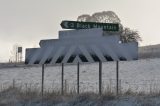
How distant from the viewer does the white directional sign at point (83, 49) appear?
1032 inches

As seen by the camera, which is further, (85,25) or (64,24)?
(85,25)

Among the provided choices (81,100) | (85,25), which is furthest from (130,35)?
(81,100)

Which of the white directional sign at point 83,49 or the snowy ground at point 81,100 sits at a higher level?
the white directional sign at point 83,49

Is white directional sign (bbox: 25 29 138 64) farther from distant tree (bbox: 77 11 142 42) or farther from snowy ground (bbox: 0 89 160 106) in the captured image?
distant tree (bbox: 77 11 142 42)

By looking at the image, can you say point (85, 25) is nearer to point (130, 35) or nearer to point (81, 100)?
point (81, 100)

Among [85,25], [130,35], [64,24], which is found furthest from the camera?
[130,35]

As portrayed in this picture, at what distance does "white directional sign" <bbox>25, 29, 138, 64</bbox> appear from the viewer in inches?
1032

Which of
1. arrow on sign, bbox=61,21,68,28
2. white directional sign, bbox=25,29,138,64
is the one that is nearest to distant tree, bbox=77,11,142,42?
white directional sign, bbox=25,29,138,64

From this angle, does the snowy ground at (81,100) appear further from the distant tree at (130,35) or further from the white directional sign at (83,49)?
the distant tree at (130,35)

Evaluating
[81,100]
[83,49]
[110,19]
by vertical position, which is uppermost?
[110,19]

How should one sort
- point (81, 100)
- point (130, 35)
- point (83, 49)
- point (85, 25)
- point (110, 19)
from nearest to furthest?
point (81, 100) → point (83, 49) → point (85, 25) → point (130, 35) → point (110, 19)

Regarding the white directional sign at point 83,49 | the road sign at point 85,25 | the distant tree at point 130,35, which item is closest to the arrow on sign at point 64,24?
the road sign at point 85,25

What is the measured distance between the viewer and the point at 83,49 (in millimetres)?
27297

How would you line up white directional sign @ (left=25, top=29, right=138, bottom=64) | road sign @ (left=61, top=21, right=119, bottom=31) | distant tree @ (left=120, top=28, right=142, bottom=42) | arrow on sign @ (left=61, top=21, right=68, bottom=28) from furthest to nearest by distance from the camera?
distant tree @ (left=120, top=28, right=142, bottom=42), road sign @ (left=61, top=21, right=119, bottom=31), arrow on sign @ (left=61, top=21, right=68, bottom=28), white directional sign @ (left=25, top=29, right=138, bottom=64)
